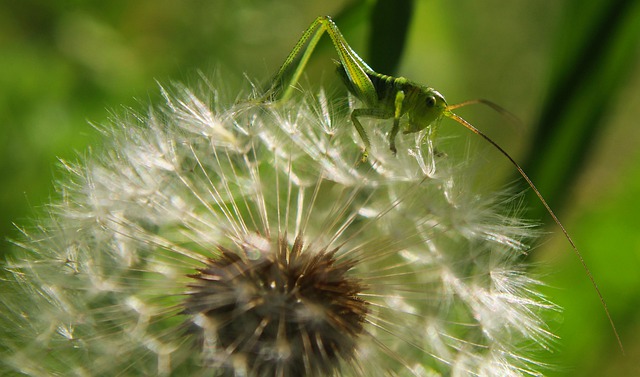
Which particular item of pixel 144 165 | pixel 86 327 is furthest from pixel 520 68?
pixel 86 327

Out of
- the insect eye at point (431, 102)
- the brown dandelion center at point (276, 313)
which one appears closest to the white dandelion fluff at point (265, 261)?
the brown dandelion center at point (276, 313)

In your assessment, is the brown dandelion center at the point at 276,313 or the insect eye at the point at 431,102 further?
the insect eye at the point at 431,102

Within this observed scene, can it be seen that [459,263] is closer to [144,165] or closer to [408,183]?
[408,183]

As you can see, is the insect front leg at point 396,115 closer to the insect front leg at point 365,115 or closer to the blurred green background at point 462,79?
the insect front leg at point 365,115

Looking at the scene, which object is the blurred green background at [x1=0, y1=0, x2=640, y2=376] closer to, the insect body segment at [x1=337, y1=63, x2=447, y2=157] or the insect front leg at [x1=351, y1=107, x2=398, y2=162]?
the insect body segment at [x1=337, y1=63, x2=447, y2=157]

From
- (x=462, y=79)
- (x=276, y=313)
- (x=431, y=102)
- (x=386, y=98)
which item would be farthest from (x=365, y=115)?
(x=462, y=79)

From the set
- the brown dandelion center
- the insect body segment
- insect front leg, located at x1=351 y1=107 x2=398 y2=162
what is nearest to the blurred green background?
the insect body segment
